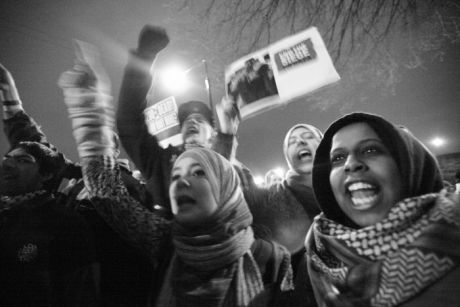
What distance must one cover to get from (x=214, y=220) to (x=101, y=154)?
1175mm

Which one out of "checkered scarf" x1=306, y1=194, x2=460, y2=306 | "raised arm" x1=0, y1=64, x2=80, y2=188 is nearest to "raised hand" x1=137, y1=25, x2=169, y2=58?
"raised arm" x1=0, y1=64, x2=80, y2=188

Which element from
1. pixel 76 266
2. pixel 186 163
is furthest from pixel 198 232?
pixel 76 266

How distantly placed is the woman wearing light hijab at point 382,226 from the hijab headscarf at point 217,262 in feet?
1.47

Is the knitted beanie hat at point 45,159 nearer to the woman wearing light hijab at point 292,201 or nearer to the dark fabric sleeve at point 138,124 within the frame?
the dark fabric sleeve at point 138,124

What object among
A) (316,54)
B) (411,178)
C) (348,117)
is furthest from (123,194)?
(316,54)

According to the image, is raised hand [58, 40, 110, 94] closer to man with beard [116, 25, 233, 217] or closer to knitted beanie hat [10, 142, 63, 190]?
man with beard [116, 25, 233, 217]

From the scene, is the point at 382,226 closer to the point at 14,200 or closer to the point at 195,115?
the point at 195,115

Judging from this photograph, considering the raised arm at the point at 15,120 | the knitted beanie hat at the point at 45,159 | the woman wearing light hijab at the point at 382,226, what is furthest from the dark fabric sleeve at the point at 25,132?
the woman wearing light hijab at the point at 382,226

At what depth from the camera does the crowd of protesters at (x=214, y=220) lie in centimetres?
130

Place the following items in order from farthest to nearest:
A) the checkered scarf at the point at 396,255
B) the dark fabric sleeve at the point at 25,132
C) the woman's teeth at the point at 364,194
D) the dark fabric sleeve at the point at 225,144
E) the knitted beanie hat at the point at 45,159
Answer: the dark fabric sleeve at the point at 25,132
the dark fabric sleeve at the point at 225,144
the knitted beanie hat at the point at 45,159
the woman's teeth at the point at 364,194
the checkered scarf at the point at 396,255

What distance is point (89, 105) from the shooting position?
8.03 ft

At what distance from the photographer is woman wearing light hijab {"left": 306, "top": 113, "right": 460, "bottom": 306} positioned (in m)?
1.21

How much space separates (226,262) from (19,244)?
1735 mm

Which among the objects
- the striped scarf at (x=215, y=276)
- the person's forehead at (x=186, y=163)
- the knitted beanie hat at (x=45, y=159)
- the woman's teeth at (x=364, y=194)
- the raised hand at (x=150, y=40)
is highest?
the raised hand at (x=150, y=40)
